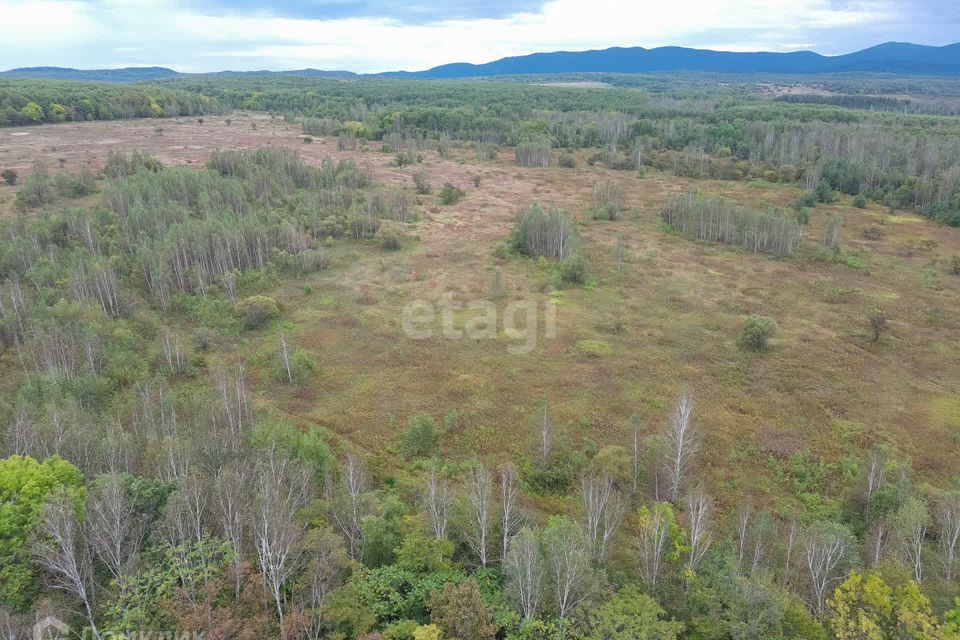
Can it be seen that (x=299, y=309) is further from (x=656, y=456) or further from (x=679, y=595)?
(x=679, y=595)

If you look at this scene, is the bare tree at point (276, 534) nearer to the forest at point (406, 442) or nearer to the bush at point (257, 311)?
the forest at point (406, 442)

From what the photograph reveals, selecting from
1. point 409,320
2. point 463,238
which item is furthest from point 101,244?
point 463,238

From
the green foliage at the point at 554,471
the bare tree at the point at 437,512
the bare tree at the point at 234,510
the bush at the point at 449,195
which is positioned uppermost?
the bush at the point at 449,195

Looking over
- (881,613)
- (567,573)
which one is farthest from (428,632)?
(881,613)

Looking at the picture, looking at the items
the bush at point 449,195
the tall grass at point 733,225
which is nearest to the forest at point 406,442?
the tall grass at point 733,225

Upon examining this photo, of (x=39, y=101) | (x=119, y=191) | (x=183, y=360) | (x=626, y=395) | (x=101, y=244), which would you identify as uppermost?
(x=39, y=101)

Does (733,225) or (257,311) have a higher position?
(733,225)

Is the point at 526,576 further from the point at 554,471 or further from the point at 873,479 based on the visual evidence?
the point at 873,479
